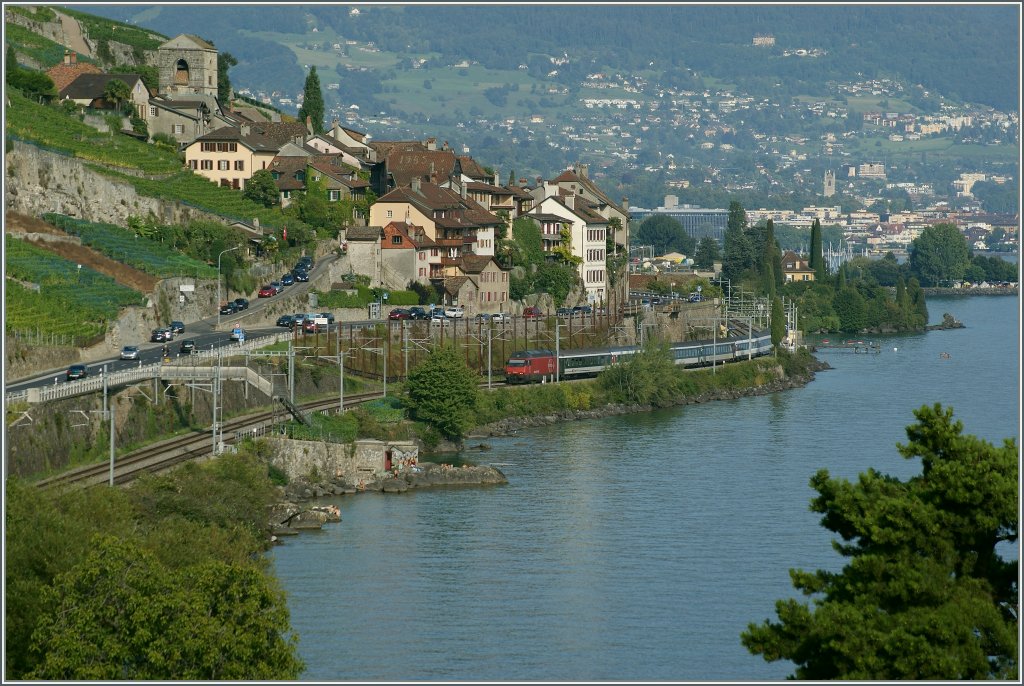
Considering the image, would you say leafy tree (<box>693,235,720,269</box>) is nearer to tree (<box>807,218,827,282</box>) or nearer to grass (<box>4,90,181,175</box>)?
tree (<box>807,218,827,282</box>)

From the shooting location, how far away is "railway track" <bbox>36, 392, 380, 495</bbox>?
38344 mm

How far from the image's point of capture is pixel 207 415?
4741cm

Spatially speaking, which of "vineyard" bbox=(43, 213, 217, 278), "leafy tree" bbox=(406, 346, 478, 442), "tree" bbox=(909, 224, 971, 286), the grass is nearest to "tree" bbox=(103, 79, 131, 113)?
the grass

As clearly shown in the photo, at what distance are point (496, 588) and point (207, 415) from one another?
14.2 m

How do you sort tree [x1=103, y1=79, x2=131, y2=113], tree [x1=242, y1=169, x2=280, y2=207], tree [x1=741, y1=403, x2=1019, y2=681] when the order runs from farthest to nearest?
tree [x1=103, y1=79, x2=131, y2=113] → tree [x1=242, y1=169, x2=280, y2=207] → tree [x1=741, y1=403, x2=1019, y2=681]

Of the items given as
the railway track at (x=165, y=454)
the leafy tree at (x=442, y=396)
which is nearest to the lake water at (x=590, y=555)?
the leafy tree at (x=442, y=396)

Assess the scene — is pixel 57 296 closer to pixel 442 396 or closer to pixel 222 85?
pixel 442 396

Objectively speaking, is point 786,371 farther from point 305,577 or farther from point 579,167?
point 305,577

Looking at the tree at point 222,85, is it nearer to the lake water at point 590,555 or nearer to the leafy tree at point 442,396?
the lake water at point 590,555

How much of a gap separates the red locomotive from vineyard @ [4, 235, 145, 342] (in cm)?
1302

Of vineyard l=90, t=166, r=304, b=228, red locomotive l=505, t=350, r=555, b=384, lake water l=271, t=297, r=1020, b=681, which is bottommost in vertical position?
lake water l=271, t=297, r=1020, b=681

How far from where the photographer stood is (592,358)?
65.6 metres

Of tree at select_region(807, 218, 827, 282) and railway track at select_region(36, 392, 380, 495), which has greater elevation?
tree at select_region(807, 218, 827, 282)

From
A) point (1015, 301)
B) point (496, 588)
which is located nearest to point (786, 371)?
point (496, 588)
